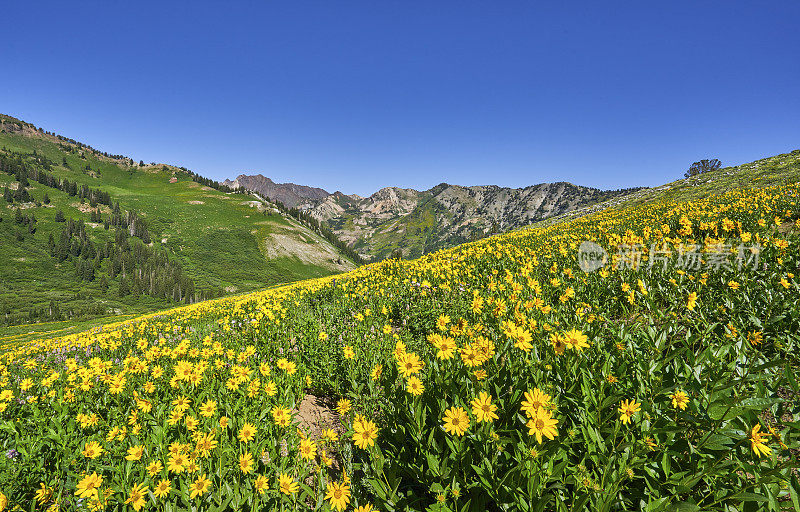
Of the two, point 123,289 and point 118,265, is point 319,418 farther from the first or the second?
point 118,265

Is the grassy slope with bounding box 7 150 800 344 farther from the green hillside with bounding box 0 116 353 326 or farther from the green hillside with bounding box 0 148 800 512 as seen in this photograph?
the green hillside with bounding box 0 116 353 326

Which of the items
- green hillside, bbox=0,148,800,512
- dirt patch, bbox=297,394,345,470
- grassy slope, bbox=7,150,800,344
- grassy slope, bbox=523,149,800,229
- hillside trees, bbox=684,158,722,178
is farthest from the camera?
hillside trees, bbox=684,158,722,178

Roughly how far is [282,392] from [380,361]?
5.30 ft

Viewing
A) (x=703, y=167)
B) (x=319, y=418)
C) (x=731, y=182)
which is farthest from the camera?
(x=703, y=167)

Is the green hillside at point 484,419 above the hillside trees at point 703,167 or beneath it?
beneath

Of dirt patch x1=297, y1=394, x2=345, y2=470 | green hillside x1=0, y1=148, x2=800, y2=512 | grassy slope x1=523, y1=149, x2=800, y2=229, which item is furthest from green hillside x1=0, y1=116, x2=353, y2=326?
green hillside x1=0, y1=148, x2=800, y2=512

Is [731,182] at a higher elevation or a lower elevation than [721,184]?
higher

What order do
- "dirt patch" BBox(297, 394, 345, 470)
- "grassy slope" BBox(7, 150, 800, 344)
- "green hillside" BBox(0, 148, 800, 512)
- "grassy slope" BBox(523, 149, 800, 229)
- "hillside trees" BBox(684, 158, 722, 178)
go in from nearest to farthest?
"green hillside" BBox(0, 148, 800, 512) → "dirt patch" BBox(297, 394, 345, 470) → "grassy slope" BBox(523, 149, 800, 229) → "grassy slope" BBox(7, 150, 800, 344) → "hillside trees" BBox(684, 158, 722, 178)

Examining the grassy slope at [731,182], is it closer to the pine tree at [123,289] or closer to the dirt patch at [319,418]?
the dirt patch at [319,418]

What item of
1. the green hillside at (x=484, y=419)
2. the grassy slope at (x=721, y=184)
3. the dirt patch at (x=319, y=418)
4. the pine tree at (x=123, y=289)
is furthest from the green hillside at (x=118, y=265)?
the green hillside at (x=484, y=419)

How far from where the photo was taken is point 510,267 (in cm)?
930

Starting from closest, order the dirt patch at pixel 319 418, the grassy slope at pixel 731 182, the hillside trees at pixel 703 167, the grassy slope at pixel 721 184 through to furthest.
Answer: the dirt patch at pixel 319 418
the grassy slope at pixel 731 182
the grassy slope at pixel 721 184
the hillside trees at pixel 703 167

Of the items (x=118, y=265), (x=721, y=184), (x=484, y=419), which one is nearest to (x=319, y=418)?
(x=484, y=419)

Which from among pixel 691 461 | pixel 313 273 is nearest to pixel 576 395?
pixel 691 461
